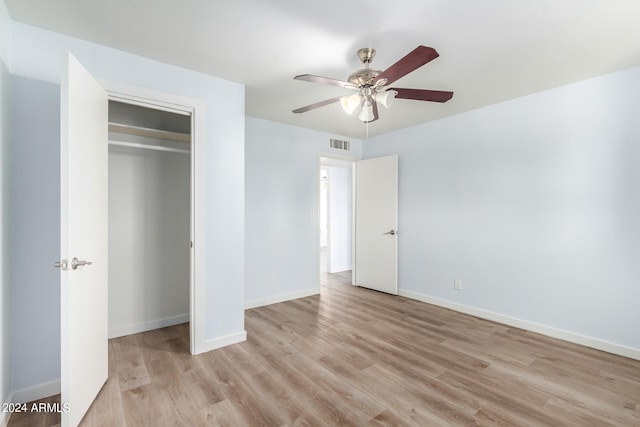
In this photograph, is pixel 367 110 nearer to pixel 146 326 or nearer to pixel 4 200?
pixel 4 200

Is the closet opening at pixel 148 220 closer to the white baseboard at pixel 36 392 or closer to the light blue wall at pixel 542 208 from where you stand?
the white baseboard at pixel 36 392

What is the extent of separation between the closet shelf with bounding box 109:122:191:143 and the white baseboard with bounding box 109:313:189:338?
1.99m

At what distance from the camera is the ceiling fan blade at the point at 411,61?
153 centimetres

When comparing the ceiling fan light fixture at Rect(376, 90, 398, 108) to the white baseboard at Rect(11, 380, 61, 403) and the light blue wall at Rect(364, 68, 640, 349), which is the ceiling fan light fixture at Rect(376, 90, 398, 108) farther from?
the white baseboard at Rect(11, 380, 61, 403)

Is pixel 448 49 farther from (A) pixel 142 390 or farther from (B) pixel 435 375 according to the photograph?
(A) pixel 142 390

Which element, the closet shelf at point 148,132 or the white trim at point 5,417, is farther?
the closet shelf at point 148,132

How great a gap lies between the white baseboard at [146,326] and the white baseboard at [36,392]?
894 millimetres

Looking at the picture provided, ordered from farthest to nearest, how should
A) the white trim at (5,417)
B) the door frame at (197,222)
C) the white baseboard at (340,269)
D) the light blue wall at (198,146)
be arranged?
the white baseboard at (340,269), the door frame at (197,222), the light blue wall at (198,146), the white trim at (5,417)

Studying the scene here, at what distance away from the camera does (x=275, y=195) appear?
4148mm

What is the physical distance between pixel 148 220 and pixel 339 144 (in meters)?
3.05

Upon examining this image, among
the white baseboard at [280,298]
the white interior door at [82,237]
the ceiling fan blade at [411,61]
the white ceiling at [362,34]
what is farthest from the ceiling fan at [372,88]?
the white baseboard at [280,298]

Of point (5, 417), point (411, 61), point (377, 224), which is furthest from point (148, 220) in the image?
point (377, 224)

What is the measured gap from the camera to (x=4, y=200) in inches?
70.5

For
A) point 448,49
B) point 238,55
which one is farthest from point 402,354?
point 238,55
